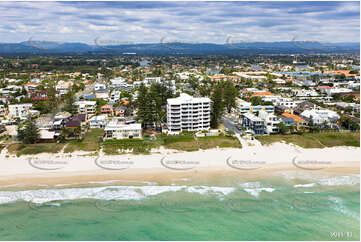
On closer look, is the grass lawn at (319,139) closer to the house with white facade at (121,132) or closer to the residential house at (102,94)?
the house with white facade at (121,132)

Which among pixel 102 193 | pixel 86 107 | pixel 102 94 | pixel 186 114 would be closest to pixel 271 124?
pixel 186 114

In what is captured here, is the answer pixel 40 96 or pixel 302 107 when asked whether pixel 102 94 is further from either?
pixel 302 107

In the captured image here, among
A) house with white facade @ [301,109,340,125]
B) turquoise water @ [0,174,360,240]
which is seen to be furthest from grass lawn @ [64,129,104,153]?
house with white facade @ [301,109,340,125]

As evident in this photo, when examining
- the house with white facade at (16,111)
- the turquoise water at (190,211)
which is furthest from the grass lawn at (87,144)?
the house with white facade at (16,111)

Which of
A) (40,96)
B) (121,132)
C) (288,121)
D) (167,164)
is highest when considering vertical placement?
→ (40,96)

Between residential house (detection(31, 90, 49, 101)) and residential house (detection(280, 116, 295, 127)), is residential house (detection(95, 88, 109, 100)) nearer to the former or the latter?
residential house (detection(31, 90, 49, 101))

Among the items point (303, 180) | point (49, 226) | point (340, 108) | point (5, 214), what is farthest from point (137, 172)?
point (340, 108)

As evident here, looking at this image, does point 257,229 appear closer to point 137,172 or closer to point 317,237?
point 317,237
